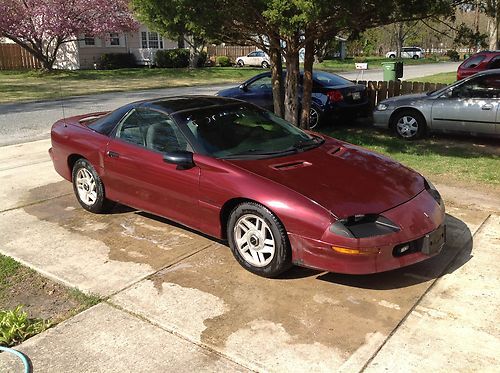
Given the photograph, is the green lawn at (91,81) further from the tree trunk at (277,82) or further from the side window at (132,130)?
the side window at (132,130)

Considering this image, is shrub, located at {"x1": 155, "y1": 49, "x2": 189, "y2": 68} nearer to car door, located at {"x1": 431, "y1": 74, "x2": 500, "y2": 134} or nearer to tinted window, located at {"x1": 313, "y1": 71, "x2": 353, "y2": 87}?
tinted window, located at {"x1": 313, "y1": 71, "x2": 353, "y2": 87}

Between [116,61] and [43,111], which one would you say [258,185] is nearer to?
[43,111]

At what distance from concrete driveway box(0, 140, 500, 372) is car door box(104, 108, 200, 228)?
345 mm

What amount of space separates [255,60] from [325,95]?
103 ft

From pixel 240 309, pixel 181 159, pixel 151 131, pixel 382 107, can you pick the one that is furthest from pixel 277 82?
pixel 240 309

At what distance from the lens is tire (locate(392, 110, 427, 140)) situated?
9578 millimetres

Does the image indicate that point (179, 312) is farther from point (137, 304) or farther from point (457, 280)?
point (457, 280)

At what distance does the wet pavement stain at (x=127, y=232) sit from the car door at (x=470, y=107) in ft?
20.1

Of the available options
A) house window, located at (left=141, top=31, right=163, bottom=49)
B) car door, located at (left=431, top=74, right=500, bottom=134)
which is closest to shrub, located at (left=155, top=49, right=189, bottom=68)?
house window, located at (left=141, top=31, right=163, bottom=49)

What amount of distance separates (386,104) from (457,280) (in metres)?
6.51

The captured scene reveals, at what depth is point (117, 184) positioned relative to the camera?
5129 mm

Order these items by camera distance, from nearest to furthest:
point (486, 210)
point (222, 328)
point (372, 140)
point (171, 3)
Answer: point (222, 328) < point (486, 210) < point (171, 3) < point (372, 140)

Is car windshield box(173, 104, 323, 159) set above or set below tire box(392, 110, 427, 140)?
above

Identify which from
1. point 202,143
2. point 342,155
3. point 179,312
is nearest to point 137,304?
point 179,312
